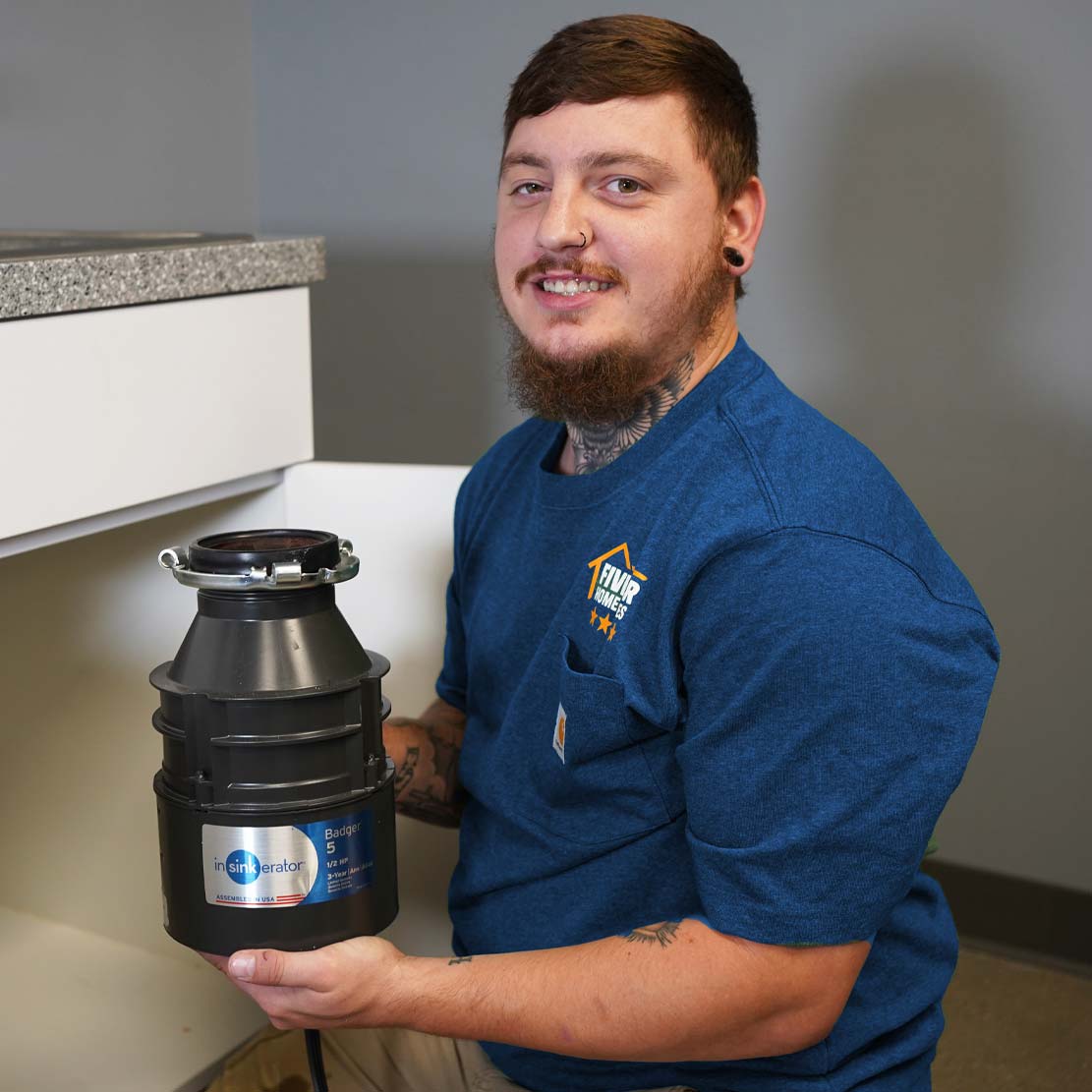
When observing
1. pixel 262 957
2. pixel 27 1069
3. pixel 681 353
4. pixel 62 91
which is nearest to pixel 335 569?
pixel 262 957

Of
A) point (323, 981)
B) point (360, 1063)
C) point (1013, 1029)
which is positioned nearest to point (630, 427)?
point (323, 981)

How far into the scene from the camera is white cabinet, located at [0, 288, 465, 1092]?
118 centimetres

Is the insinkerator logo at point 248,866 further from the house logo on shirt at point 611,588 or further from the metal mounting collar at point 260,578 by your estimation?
the house logo on shirt at point 611,588

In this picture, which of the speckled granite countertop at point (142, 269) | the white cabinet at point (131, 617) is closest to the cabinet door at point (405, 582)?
the white cabinet at point (131, 617)

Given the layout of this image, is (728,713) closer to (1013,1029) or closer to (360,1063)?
(360,1063)

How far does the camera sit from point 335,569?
92cm

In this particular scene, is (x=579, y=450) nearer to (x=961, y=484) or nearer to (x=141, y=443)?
(x=141, y=443)

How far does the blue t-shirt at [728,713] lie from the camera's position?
36.0 inches

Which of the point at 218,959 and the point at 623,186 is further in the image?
the point at 623,186

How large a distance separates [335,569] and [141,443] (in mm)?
391

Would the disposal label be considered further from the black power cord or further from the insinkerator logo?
the black power cord

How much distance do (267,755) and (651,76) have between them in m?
0.61

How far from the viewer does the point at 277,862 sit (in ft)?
2.92

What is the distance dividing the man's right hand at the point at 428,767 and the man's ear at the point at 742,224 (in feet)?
1.69
